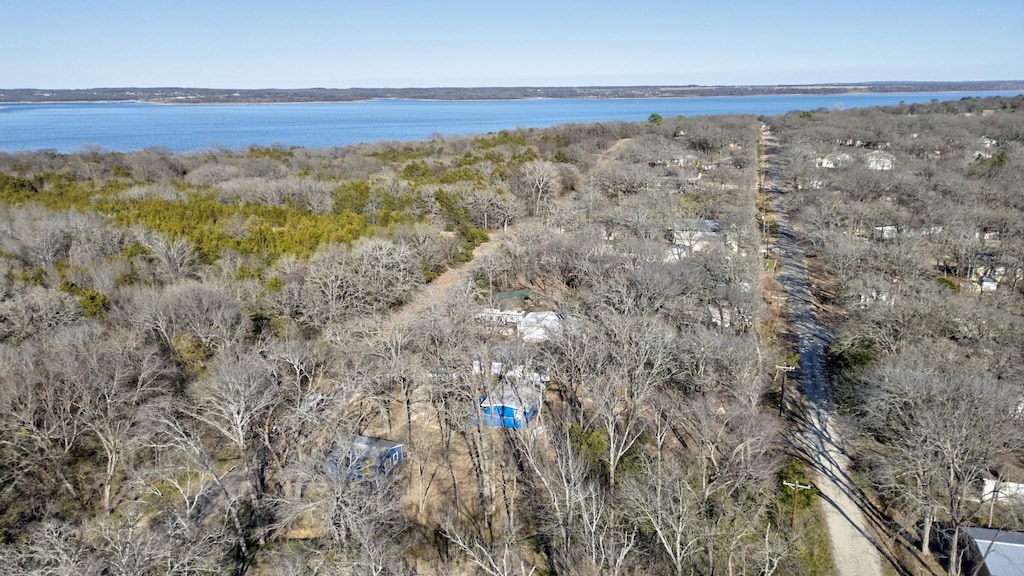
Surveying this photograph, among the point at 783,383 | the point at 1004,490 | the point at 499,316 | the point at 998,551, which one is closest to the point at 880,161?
the point at 783,383

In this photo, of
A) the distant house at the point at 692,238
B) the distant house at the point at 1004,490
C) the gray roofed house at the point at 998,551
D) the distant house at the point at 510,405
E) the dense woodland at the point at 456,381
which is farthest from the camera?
the distant house at the point at 692,238

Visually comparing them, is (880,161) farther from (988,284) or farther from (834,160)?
(988,284)

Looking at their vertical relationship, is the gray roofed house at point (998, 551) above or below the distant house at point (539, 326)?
below

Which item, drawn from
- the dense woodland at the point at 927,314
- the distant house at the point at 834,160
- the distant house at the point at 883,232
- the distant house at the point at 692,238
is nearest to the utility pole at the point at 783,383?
the dense woodland at the point at 927,314

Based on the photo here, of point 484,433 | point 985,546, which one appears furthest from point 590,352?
point 985,546

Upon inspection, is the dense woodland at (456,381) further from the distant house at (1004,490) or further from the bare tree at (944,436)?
the distant house at (1004,490)

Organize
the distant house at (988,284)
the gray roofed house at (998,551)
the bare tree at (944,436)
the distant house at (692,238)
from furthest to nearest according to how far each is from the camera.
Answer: the distant house at (692,238) < the distant house at (988,284) < the bare tree at (944,436) < the gray roofed house at (998,551)

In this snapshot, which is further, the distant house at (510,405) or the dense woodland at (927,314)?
the distant house at (510,405)
